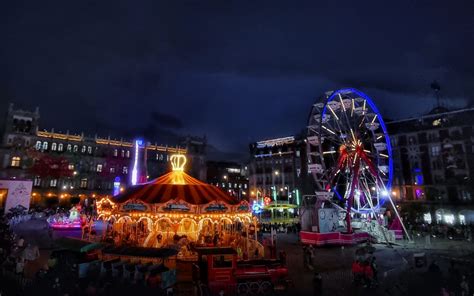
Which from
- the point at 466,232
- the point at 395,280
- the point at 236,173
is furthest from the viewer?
the point at 236,173

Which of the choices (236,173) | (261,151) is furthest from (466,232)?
(236,173)

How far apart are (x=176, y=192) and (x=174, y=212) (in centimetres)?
180

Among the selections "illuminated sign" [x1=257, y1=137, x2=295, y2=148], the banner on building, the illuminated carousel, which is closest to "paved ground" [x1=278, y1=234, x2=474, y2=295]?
the illuminated carousel

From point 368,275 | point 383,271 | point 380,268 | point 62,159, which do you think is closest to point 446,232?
point 380,268

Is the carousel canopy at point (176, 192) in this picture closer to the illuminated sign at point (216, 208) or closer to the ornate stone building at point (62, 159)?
the illuminated sign at point (216, 208)

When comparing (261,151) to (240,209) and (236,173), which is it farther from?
(240,209)

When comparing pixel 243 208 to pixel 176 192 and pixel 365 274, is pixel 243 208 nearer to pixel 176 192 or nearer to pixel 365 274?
pixel 176 192

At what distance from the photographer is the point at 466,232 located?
33.6 m

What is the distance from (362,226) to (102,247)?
29.5m

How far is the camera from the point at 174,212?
18.6 m

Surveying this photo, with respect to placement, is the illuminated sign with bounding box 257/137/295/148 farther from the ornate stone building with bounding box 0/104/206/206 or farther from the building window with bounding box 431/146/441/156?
the building window with bounding box 431/146/441/156

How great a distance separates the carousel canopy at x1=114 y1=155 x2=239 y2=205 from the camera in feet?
62.8

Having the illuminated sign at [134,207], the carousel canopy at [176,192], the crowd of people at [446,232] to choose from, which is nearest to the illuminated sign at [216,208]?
the carousel canopy at [176,192]

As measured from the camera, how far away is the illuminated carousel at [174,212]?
61.4 ft
